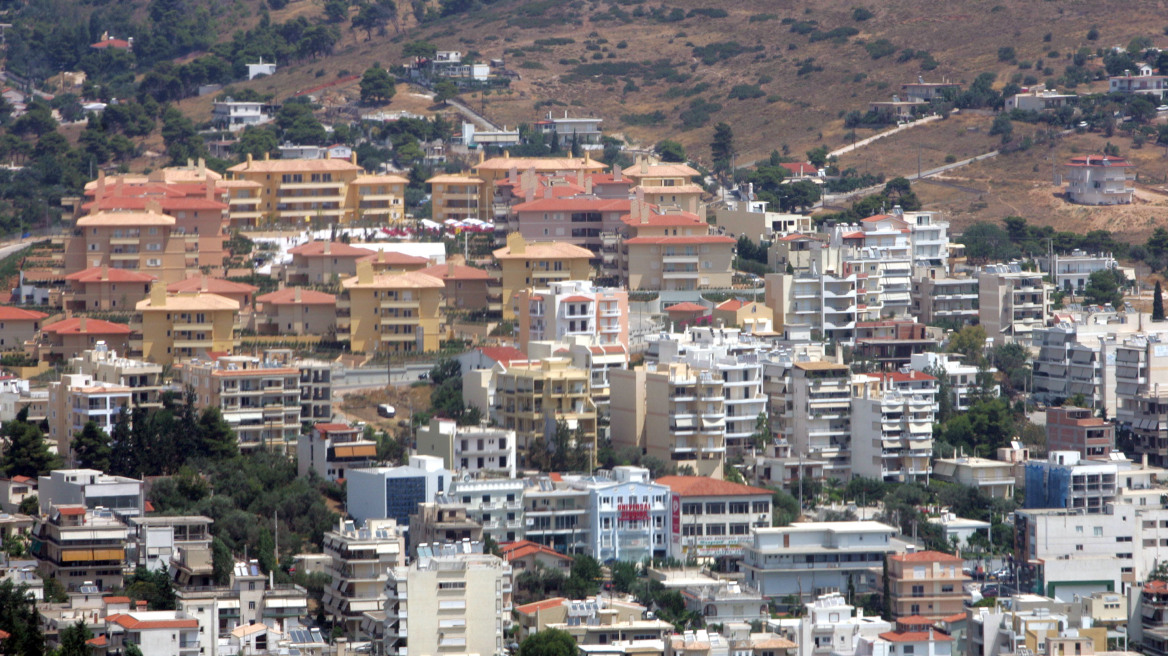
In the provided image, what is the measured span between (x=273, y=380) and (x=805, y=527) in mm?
15886

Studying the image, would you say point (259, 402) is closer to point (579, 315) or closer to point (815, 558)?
point (579, 315)

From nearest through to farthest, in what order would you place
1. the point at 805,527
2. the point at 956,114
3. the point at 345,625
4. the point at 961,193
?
the point at 345,625 < the point at 805,527 < the point at 961,193 < the point at 956,114

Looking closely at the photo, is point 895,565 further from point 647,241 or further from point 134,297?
point 134,297

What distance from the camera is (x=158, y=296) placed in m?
74.7

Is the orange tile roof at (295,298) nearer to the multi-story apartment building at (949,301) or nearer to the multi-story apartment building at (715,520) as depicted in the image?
the multi-story apartment building at (715,520)

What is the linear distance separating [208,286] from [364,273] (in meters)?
5.47

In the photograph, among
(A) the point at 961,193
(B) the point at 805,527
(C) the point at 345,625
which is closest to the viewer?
(C) the point at 345,625

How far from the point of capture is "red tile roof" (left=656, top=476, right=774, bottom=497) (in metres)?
62.2

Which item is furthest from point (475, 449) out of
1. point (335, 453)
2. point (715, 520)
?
point (715, 520)

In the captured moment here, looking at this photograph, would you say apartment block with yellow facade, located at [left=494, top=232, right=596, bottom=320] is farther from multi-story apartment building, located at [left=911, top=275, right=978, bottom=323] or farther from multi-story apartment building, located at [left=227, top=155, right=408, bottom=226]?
multi-story apartment building, located at [left=227, top=155, right=408, bottom=226]

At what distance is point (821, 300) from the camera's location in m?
78.7

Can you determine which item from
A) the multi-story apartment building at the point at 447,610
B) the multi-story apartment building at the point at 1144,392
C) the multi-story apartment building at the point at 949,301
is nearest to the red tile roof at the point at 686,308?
the multi-story apartment building at the point at 949,301

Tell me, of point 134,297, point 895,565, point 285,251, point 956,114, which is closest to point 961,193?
point 956,114

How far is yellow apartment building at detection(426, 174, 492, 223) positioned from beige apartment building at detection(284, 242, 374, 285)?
11.6m
